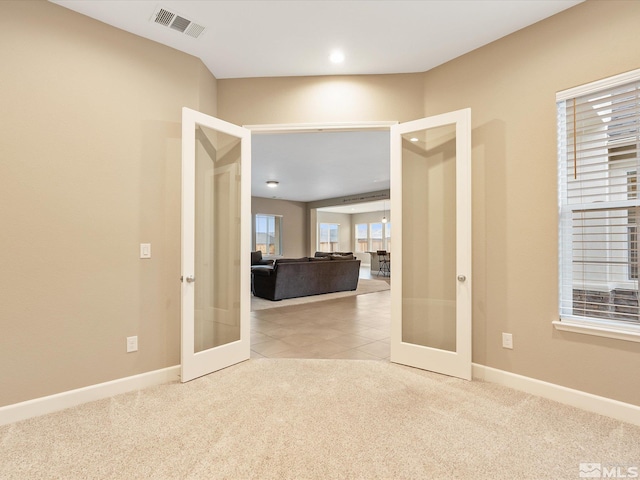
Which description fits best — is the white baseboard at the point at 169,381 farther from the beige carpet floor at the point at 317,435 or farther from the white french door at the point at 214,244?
the white french door at the point at 214,244

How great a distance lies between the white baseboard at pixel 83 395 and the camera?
210 centimetres

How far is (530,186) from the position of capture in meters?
2.51

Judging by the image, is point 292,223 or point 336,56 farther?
point 292,223

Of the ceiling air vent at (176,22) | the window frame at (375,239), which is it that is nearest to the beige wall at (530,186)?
the ceiling air vent at (176,22)

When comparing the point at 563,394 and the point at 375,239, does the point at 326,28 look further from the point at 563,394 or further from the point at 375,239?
the point at 375,239

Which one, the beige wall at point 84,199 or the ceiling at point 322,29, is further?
the ceiling at point 322,29

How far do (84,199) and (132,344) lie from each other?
1.17 m

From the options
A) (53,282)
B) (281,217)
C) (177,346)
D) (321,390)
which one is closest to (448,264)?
(321,390)

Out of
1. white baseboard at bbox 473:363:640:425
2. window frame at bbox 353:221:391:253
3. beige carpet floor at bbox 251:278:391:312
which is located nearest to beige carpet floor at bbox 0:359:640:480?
white baseboard at bbox 473:363:640:425

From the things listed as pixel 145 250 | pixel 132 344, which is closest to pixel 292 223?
pixel 145 250

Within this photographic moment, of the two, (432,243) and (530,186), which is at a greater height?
(530,186)

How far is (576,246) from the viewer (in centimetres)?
235

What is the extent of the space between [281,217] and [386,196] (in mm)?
4009

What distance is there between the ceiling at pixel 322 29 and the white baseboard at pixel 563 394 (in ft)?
8.99
